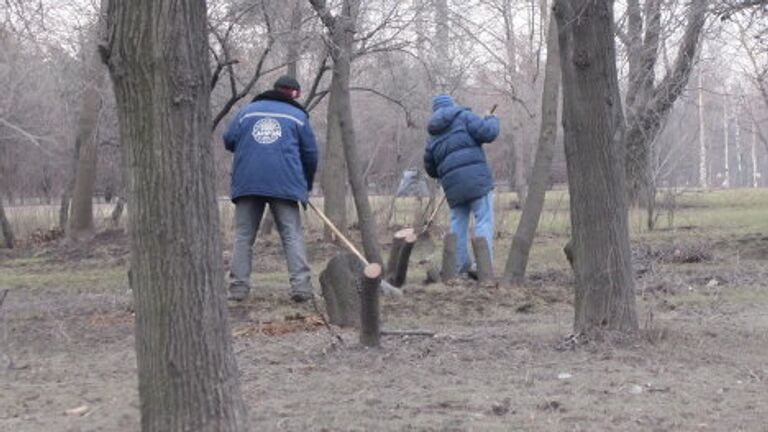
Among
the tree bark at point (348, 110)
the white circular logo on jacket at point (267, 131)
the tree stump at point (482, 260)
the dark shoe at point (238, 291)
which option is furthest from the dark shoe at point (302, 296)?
the tree stump at point (482, 260)

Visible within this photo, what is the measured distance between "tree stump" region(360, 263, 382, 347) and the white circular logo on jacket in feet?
8.07

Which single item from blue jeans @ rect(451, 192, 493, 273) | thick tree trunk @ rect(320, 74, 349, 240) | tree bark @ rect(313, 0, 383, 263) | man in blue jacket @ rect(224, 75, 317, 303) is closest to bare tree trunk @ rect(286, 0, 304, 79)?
tree bark @ rect(313, 0, 383, 263)

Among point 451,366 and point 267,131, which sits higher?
point 267,131

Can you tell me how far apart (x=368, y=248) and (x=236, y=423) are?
6080 mm

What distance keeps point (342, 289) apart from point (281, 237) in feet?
5.07

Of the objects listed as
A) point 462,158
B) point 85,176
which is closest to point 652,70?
point 462,158

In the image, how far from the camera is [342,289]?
283 inches

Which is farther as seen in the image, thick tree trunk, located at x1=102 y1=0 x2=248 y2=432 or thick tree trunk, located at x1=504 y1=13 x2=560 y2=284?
thick tree trunk, located at x1=504 y1=13 x2=560 y2=284

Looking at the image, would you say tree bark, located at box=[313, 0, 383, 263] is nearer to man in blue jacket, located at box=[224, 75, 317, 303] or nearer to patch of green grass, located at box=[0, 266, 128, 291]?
man in blue jacket, located at box=[224, 75, 317, 303]

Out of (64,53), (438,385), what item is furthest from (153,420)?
(64,53)

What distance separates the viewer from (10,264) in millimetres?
16969

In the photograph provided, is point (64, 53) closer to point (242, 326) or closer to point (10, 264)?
point (10, 264)

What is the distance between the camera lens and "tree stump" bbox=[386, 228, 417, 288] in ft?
31.9

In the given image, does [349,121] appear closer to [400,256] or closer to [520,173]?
[400,256]
